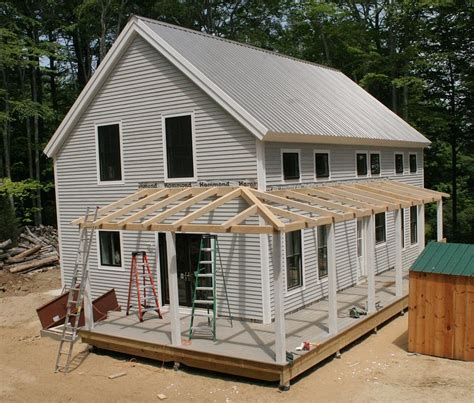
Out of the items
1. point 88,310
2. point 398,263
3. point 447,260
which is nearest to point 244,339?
point 88,310

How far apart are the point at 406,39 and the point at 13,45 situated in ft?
71.1

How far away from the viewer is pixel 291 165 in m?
12.8

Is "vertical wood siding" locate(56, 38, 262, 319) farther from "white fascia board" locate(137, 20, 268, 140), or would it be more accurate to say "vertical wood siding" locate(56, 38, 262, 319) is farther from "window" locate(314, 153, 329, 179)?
"window" locate(314, 153, 329, 179)

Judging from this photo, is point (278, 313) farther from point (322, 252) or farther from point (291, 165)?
point (322, 252)

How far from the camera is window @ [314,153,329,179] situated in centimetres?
1394

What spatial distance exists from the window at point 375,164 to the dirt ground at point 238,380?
673cm

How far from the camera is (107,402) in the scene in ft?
28.6

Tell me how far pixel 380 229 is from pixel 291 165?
6061 mm

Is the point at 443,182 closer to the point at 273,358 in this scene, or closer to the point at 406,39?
the point at 406,39

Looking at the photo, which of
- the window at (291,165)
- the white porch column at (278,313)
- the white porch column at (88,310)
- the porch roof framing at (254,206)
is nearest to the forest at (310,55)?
the porch roof framing at (254,206)

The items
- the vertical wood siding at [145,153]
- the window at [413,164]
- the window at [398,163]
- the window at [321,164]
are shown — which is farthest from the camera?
the window at [413,164]

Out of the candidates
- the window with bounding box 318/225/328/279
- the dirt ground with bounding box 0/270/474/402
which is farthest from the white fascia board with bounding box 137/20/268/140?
the dirt ground with bounding box 0/270/474/402

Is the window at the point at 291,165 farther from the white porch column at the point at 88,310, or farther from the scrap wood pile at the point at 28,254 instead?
the scrap wood pile at the point at 28,254

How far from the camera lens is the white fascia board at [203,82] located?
11.2 m
